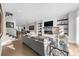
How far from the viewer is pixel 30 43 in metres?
2.18

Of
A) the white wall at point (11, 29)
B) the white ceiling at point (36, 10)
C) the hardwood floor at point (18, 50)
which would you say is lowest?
the hardwood floor at point (18, 50)

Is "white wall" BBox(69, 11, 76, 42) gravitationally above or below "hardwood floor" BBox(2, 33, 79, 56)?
above

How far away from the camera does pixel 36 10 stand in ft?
6.93

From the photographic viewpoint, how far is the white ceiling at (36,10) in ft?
6.78

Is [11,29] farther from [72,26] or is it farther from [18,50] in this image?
[72,26]

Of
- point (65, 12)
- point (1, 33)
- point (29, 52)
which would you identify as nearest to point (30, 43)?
point (29, 52)

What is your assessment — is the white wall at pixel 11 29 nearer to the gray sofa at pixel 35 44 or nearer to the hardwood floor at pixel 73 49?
the gray sofa at pixel 35 44

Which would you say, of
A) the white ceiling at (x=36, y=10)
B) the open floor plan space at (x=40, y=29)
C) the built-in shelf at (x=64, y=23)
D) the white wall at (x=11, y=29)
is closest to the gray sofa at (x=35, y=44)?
the open floor plan space at (x=40, y=29)

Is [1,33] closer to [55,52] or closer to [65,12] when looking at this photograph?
[55,52]

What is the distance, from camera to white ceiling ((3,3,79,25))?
2.07 m

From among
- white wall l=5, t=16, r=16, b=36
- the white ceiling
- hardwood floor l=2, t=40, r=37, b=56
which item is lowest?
hardwood floor l=2, t=40, r=37, b=56

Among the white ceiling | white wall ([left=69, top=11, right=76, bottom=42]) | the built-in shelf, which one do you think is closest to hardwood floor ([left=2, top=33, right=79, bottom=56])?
white wall ([left=69, top=11, right=76, bottom=42])

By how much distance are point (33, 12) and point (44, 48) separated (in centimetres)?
71

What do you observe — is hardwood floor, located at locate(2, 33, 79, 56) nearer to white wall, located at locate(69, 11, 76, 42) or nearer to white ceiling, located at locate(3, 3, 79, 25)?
white wall, located at locate(69, 11, 76, 42)
